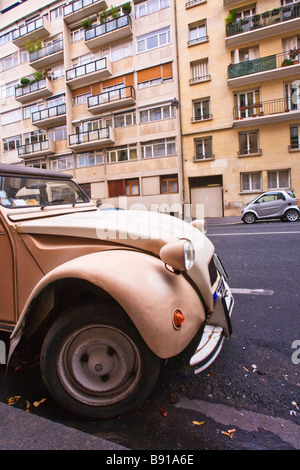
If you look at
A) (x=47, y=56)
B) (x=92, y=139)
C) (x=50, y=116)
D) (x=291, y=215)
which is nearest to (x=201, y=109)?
(x=92, y=139)

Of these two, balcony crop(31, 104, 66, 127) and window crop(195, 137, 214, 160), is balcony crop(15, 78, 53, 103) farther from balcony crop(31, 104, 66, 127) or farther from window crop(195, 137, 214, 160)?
window crop(195, 137, 214, 160)

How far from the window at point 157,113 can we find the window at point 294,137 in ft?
30.4

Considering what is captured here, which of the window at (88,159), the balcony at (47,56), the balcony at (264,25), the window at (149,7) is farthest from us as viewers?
the balcony at (47,56)

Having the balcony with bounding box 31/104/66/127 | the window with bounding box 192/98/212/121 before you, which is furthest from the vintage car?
the balcony with bounding box 31/104/66/127

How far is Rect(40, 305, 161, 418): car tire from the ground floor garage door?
21002 mm

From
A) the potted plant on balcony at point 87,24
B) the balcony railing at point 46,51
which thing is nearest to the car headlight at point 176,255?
the potted plant on balcony at point 87,24

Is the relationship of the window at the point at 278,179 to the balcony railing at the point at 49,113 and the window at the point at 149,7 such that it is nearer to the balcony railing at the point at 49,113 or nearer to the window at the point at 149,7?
the window at the point at 149,7

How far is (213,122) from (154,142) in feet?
16.8

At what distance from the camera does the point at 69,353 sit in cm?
190

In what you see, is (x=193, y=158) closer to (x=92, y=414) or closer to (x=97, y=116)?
(x=97, y=116)

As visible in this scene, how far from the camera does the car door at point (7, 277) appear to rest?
2244mm

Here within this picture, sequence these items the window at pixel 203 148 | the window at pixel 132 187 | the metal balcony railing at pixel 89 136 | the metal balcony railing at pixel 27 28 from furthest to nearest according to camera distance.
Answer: the metal balcony railing at pixel 27 28 < the metal balcony railing at pixel 89 136 < the window at pixel 132 187 < the window at pixel 203 148
